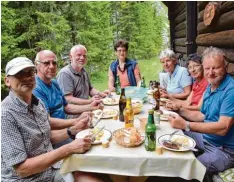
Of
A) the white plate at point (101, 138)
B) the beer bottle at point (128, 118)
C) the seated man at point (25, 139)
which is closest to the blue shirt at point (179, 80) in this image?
the beer bottle at point (128, 118)

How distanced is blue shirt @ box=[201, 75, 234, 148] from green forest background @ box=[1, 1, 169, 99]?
22.1 feet

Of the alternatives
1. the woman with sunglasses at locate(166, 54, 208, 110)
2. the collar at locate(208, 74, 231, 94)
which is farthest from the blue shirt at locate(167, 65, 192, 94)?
the collar at locate(208, 74, 231, 94)

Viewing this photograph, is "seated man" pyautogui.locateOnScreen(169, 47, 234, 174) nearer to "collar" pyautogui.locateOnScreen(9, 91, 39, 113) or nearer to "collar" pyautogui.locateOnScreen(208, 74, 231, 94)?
"collar" pyautogui.locateOnScreen(208, 74, 231, 94)

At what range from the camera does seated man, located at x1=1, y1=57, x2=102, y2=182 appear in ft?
4.86

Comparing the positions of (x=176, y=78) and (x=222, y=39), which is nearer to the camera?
(x=222, y=39)

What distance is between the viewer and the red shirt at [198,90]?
3059 mm

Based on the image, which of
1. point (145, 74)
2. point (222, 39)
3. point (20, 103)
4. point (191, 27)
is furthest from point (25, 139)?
point (145, 74)

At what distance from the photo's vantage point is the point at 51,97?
2.56 m

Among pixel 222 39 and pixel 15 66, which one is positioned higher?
pixel 222 39

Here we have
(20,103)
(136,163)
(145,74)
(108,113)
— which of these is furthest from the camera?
(145,74)

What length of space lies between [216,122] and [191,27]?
12.7 feet

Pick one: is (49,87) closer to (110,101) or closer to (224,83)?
(110,101)

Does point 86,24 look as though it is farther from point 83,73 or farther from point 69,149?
point 69,149

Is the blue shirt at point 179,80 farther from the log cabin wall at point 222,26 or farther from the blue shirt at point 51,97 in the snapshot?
the blue shirt at point 51,97
